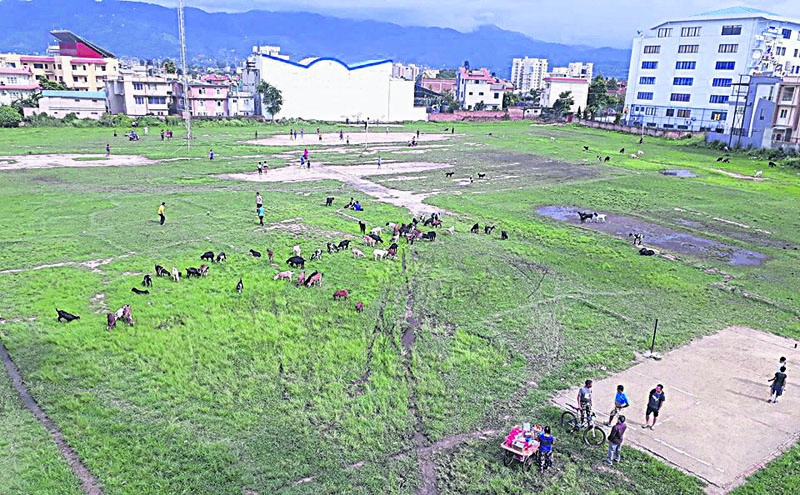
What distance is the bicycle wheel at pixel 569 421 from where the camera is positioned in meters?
14.3

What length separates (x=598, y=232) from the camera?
110ft

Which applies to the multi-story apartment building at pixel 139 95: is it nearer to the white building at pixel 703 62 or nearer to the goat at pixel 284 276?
the goat at pixel 284 276

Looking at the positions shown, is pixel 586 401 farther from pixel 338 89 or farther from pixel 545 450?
pixel 338 89

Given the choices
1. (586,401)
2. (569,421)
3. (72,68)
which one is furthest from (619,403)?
(72,68)

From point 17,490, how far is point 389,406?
8.37m

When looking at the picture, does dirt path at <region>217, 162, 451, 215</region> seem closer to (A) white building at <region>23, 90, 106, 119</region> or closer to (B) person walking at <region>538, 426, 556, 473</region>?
(B) person walking at <region>538, 426, 556, 473</region>

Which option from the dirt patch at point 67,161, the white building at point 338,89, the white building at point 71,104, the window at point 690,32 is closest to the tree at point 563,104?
the window at point 690,32

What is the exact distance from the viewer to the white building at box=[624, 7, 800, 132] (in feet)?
291

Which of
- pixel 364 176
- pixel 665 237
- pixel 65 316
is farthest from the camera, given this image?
pixel 364 176

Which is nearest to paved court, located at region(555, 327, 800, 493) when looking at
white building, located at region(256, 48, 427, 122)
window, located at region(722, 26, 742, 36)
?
window, located at region(722, 26, 742, 36)

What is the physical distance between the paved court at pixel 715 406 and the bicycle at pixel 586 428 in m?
0.67

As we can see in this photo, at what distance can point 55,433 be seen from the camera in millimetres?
13453

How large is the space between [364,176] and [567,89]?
102 m

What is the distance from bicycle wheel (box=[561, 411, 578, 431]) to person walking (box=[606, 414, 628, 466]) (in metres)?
1.26
